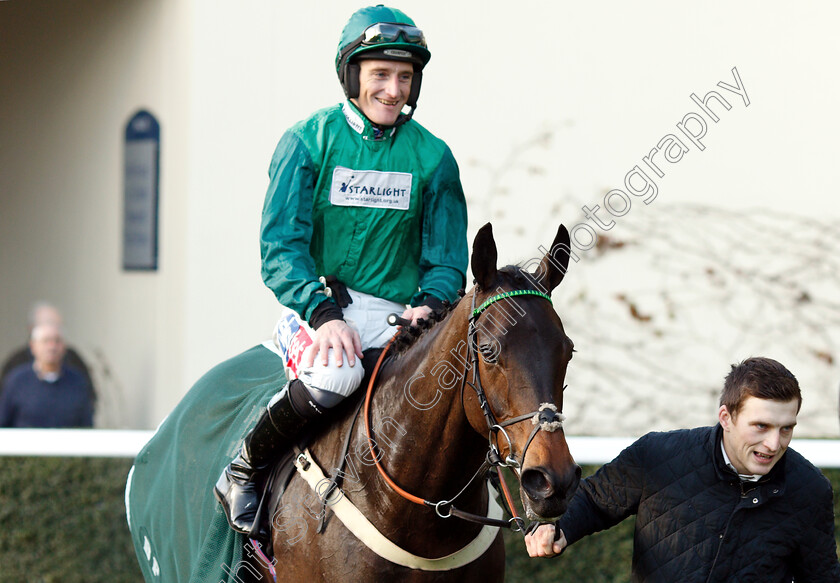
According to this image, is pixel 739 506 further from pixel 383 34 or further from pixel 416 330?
pixel 383 34

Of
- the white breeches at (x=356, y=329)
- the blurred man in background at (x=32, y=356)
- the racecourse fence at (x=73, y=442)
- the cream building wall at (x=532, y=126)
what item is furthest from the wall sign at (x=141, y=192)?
the white breeches at (x=356, y=329)

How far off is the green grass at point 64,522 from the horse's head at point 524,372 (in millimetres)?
3424

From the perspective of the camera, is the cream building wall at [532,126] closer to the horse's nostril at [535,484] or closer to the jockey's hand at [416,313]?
the jockey's hand at [416,313]

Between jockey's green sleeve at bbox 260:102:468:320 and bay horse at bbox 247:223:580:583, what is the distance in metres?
0.38

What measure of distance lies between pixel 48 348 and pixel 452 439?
14.2 ft

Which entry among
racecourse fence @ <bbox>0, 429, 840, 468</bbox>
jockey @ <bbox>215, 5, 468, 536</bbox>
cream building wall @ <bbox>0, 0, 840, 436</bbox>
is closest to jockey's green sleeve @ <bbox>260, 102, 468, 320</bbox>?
jockey @ <bbox>215, 5, 468, 536</bbox>

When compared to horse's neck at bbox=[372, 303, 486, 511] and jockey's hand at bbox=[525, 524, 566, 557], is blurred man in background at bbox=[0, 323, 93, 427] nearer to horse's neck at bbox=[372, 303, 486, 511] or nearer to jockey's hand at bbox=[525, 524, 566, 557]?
horse's neck at bbox=[372, 303, 486, 511]

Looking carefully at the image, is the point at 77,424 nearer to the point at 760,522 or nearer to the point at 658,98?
the point at 658,98

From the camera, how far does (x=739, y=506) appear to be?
2.37m

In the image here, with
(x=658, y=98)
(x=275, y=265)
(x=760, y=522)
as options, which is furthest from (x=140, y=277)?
(x=760, y=522)

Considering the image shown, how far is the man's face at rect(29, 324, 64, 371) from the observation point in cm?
604

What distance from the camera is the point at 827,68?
216 inches

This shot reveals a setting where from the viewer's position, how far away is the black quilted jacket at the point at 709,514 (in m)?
2.36

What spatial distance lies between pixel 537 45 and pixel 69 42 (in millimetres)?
3513
